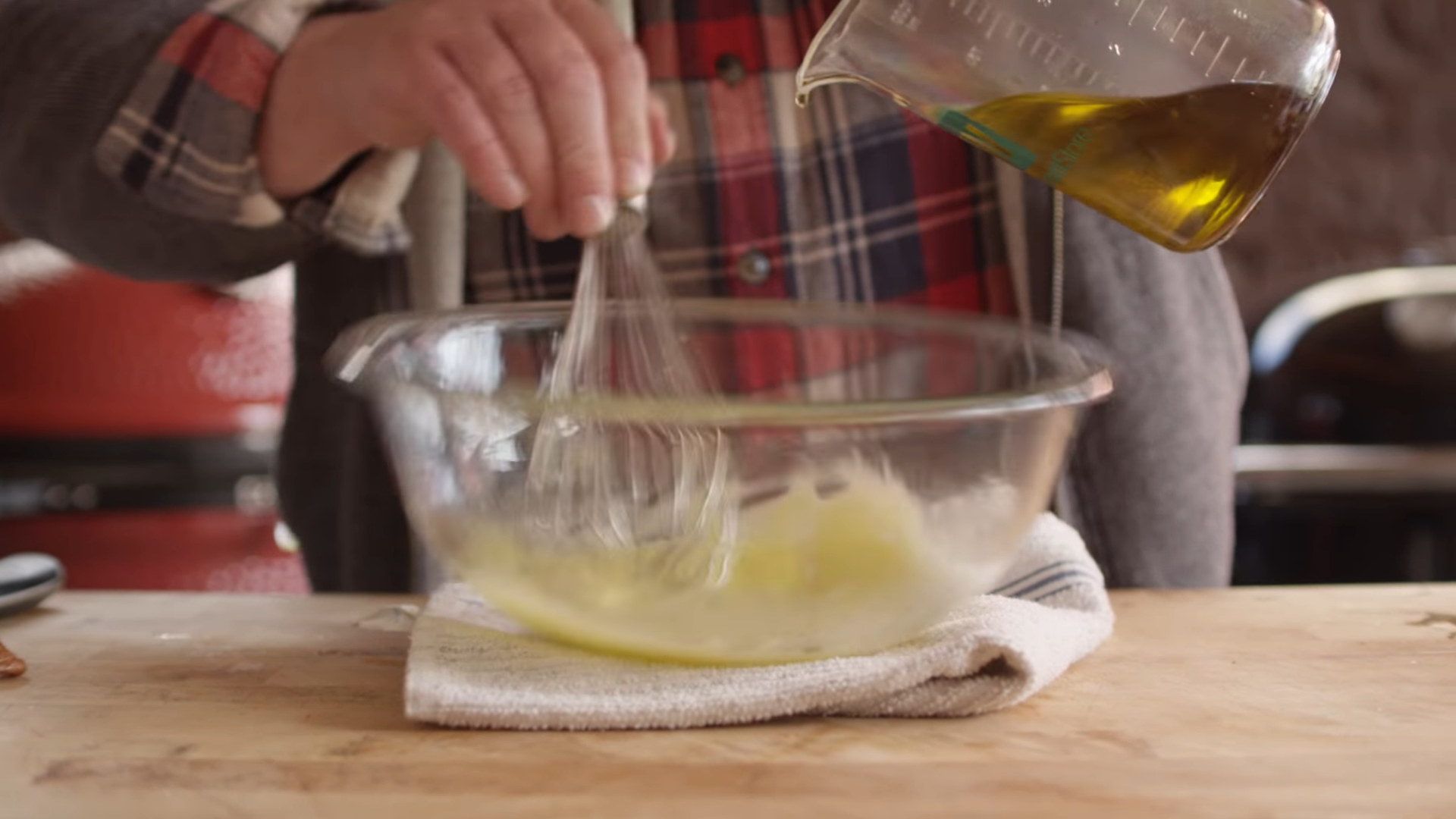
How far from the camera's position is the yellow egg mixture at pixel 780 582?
441 mm

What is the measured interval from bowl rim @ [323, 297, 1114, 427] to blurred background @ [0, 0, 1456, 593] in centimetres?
64

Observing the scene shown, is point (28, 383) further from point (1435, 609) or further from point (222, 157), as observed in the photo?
point (1435, 609)

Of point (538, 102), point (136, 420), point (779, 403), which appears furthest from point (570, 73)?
point (136, 420)

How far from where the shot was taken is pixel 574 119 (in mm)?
505

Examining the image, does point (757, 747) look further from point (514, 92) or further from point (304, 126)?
point (304, 126)

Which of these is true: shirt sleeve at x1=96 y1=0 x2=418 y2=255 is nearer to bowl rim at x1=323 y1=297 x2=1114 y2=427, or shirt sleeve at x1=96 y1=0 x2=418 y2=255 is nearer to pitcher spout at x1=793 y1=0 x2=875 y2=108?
bowl rim at x1=323 y1=297 x2=1114 y2=427

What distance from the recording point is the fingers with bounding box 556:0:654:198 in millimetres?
521

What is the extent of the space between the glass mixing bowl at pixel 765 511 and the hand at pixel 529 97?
3.0 inches

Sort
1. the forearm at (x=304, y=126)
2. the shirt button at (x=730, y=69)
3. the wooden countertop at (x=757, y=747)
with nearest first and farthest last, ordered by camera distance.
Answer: the wooden countertop at (x=757, y=747) < the forearm at (x=304, y=126) < the shirt button at (x=730, y=69)

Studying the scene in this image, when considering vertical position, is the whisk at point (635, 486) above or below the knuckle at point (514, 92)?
below

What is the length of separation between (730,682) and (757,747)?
0.11 ft

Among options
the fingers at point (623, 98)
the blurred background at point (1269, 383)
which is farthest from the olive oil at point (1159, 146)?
the blurred background at point (1269, 383)

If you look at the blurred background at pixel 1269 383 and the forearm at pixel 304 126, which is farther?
the blurred background at pixel 1269 383

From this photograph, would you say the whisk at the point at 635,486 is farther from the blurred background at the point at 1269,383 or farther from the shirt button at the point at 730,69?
the blurred background at the point at 1269,383
